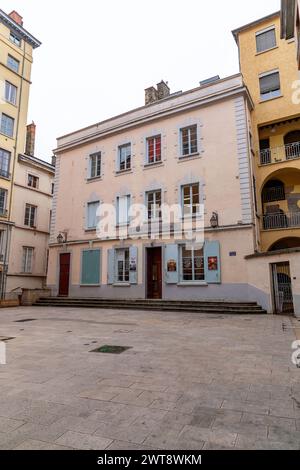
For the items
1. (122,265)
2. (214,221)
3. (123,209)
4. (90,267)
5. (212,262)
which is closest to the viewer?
(212,262)

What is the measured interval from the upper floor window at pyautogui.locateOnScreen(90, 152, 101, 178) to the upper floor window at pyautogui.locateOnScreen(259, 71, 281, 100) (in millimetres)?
10929

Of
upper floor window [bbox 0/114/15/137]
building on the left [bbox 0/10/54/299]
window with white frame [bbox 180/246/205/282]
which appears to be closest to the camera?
window with white frame [bbox 180/246/205/282]

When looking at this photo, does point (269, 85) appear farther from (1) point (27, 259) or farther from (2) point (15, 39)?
(1) point (27, 259)

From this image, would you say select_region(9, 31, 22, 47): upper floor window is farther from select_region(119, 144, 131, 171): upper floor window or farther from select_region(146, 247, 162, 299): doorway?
select_region(146, 247, 162, 299): doorway

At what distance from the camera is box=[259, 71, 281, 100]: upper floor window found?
690 inches

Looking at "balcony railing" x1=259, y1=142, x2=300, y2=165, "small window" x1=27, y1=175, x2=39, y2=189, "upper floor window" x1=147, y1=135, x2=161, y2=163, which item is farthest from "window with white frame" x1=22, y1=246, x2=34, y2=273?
"balcony railing" x1=259, y1=142, x2=300, y2=165

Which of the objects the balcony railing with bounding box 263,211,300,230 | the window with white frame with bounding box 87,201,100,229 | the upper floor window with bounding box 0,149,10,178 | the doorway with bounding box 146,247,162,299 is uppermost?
the upper floor window with bounding box 0,149,10,178

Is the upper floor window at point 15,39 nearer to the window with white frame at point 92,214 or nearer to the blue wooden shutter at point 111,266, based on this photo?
the window with white frame at point 92,214

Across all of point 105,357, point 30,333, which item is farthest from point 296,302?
point 30,333

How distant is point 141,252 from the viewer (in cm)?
1636

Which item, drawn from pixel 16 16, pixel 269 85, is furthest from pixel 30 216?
pixel 269 85

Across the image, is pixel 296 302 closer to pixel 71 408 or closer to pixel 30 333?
pixel 30 333

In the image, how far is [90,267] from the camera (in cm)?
1786

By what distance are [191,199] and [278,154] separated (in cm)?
640
